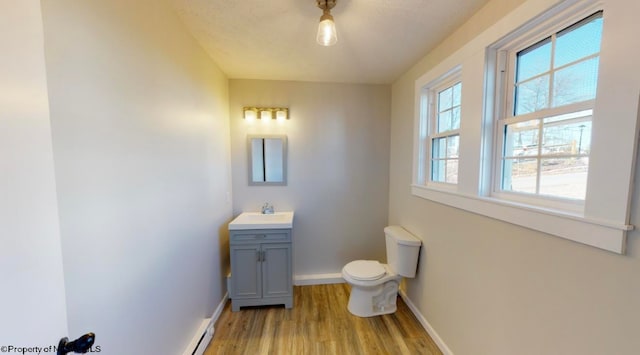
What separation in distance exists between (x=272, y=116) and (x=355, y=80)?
99 centimetres

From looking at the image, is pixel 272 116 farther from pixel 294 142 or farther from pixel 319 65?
pixel 319 65

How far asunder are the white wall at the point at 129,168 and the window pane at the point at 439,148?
1931mm

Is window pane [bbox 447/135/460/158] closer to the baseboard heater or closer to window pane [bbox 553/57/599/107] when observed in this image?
window pane [bbox 553/57/599/107]

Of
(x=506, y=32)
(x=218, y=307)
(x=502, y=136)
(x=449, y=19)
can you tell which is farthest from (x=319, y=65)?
(x=218, y=307)

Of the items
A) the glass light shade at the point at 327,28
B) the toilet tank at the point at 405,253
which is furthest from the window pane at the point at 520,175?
the glass light shade at the point at 327,28

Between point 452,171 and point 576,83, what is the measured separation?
2.95 ft

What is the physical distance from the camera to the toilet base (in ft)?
7.09

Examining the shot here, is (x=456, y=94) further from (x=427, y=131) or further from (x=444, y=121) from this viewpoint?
(x=427, y=131)

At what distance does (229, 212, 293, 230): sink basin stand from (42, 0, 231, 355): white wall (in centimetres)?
38

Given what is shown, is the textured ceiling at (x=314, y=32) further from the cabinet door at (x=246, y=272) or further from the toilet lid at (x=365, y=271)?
the toilet lid at (x=365, y=271)

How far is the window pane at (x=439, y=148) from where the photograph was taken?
1.92 m

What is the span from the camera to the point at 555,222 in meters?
0.98

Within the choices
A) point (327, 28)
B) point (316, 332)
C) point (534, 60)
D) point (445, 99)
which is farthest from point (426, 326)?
point (327, 28)

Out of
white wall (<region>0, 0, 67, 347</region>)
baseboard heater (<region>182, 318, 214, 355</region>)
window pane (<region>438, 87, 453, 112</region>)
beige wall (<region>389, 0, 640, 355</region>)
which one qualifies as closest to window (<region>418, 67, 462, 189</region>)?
window pane (<region>438, 87, 453, 112</region>)
